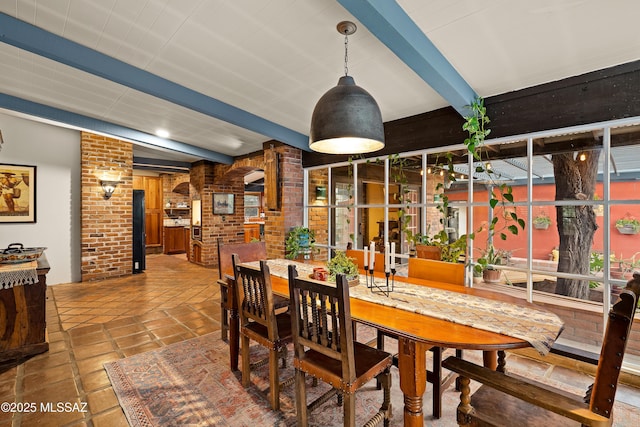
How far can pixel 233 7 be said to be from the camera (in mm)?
1961

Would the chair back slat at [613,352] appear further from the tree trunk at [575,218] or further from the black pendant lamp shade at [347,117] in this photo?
the tree trunk at [575,218]

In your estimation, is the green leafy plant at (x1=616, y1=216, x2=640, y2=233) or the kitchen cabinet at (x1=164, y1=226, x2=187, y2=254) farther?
the kitchen cabinet at (x1=164, y1=226, x2=187, y2=254)

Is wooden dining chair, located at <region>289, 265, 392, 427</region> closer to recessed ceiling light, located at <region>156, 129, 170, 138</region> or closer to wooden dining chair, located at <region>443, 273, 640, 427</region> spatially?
wooden dining chair, located at <region>443, 273, 640, 427</region>

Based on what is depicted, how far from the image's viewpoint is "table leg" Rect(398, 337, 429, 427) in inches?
55.5

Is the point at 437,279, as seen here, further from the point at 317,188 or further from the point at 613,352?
the point at 317,188

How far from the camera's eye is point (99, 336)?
305 cm

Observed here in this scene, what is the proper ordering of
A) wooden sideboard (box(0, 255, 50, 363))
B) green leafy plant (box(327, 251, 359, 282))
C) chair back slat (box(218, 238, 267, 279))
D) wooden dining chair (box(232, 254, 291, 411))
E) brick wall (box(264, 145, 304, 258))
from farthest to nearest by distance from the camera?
brick wall (box(264, 145, 304, 258)) → chair back slat (box(218, 238, 267, 279)) → wooden sideboard (box(0, 255, 50, 363)) → green leafy plant (box(327, 251, 359, 282)) → wooden dining chair (box(232, 254, 291, 411))

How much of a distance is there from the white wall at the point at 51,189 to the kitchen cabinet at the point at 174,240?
336 cm

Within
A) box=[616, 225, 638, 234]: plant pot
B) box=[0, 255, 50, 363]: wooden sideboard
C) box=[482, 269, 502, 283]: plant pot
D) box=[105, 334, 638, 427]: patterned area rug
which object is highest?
box=[616, 225, 638, 234]: plant pot

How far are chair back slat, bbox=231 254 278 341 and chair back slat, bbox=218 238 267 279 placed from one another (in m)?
0.73

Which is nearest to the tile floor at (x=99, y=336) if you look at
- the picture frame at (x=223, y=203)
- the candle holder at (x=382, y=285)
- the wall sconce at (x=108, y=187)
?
the candle holder at (x=382, y=285)

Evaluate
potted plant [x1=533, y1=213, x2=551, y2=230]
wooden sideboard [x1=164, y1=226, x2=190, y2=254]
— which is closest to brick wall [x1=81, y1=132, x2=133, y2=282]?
wooden sideboard [x1=164, y1=226, x2=190, y2=254]

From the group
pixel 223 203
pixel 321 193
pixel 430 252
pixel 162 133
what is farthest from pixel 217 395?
pixel 223 203

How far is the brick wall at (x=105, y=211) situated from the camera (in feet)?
17.3
